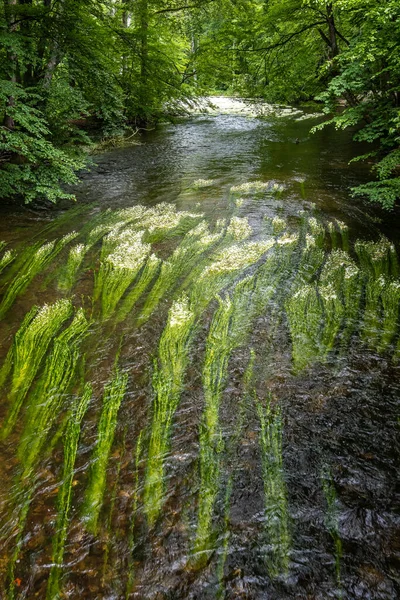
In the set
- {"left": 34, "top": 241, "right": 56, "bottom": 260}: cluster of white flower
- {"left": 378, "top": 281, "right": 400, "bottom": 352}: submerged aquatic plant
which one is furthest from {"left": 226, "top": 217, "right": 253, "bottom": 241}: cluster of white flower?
{"left": 34, "top": 241, "right": 56, "bottom": 260}: cluster of white flower

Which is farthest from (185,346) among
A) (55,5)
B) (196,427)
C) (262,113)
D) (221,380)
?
(262,113)

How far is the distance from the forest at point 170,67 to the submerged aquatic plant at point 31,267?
2.35 feet

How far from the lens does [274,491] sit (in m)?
2.07

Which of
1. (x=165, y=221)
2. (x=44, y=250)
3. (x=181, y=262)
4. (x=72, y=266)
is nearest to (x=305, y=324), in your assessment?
(x=181, y=262)

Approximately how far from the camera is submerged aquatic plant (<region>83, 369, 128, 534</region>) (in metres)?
2.00

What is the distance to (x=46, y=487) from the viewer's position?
2.11 meters

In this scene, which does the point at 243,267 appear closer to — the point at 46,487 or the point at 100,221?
the point at 100,221

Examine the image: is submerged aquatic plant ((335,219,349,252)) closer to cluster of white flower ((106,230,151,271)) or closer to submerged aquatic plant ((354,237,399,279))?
submerged aquatic plant ((354,237,399,279))

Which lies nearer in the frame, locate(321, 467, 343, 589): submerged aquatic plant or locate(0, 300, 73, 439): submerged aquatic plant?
locate(321, 467, 343, 589): submerged aquatic plant

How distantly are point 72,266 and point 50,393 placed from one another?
6.97ft

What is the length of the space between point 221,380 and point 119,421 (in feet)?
2.87

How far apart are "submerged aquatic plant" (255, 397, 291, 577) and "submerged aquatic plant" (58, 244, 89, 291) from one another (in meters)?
2.66

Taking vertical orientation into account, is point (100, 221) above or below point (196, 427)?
above

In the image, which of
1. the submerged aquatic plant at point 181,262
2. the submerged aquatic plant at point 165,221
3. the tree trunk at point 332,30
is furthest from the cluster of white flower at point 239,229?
the tree trunk at point 332,30
